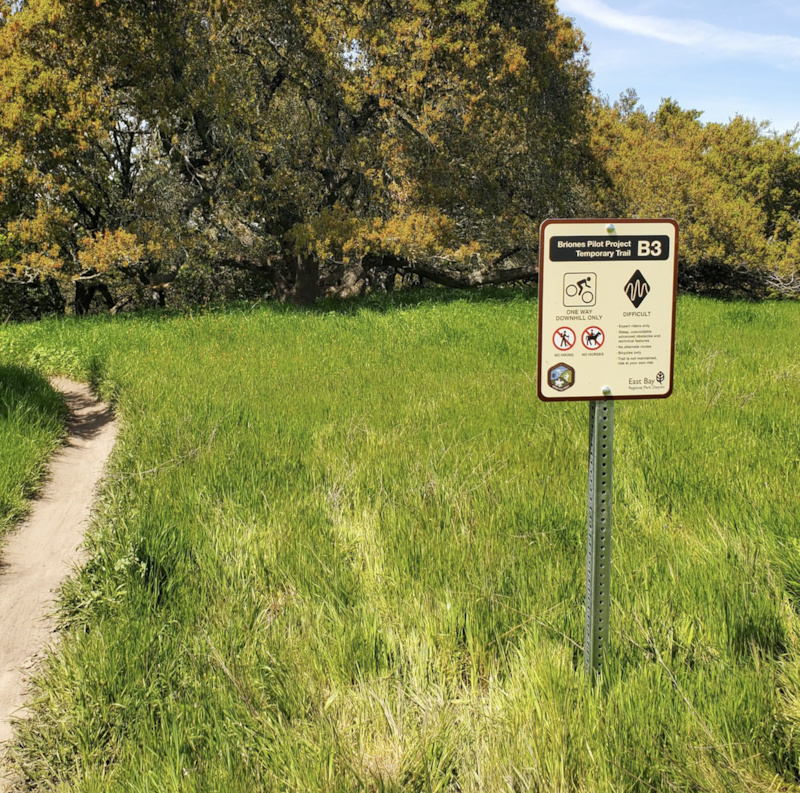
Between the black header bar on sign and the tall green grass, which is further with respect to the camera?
the tall green grass

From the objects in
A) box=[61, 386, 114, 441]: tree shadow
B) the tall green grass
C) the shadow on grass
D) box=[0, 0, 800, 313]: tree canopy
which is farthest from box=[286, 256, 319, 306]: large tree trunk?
the tall green grass

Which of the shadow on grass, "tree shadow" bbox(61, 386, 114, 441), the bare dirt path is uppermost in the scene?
the shadow on grass

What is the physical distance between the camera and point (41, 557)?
4324 millimetres

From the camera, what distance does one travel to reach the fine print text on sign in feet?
7.72

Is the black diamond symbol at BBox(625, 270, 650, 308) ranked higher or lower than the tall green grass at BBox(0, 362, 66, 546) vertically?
higher

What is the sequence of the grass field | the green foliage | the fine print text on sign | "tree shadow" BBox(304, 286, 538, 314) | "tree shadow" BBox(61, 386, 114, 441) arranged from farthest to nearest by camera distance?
the green foliage < "tree shadow" BBox(304, 286, 538, 314) < "tree shadow" BBox(61, 386, 114, 441) < the fine print text on sign < the grass field

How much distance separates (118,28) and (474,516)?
43.8 feet

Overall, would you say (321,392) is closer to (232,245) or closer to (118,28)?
(232,245)

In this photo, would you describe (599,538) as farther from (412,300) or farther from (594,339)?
(412,300)

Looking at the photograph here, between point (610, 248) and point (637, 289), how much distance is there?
0.58 ft

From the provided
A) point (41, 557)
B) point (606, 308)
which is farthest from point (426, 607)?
point (41, 557)

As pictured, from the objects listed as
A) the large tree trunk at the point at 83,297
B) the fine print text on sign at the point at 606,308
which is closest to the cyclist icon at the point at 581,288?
the fine print text on sign at the point at 606,308

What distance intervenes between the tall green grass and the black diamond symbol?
4.36 m

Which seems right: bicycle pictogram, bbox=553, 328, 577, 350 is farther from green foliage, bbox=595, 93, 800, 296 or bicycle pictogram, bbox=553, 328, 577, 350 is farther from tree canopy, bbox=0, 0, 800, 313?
green foliage, bbox=595, 93, 800, 296
